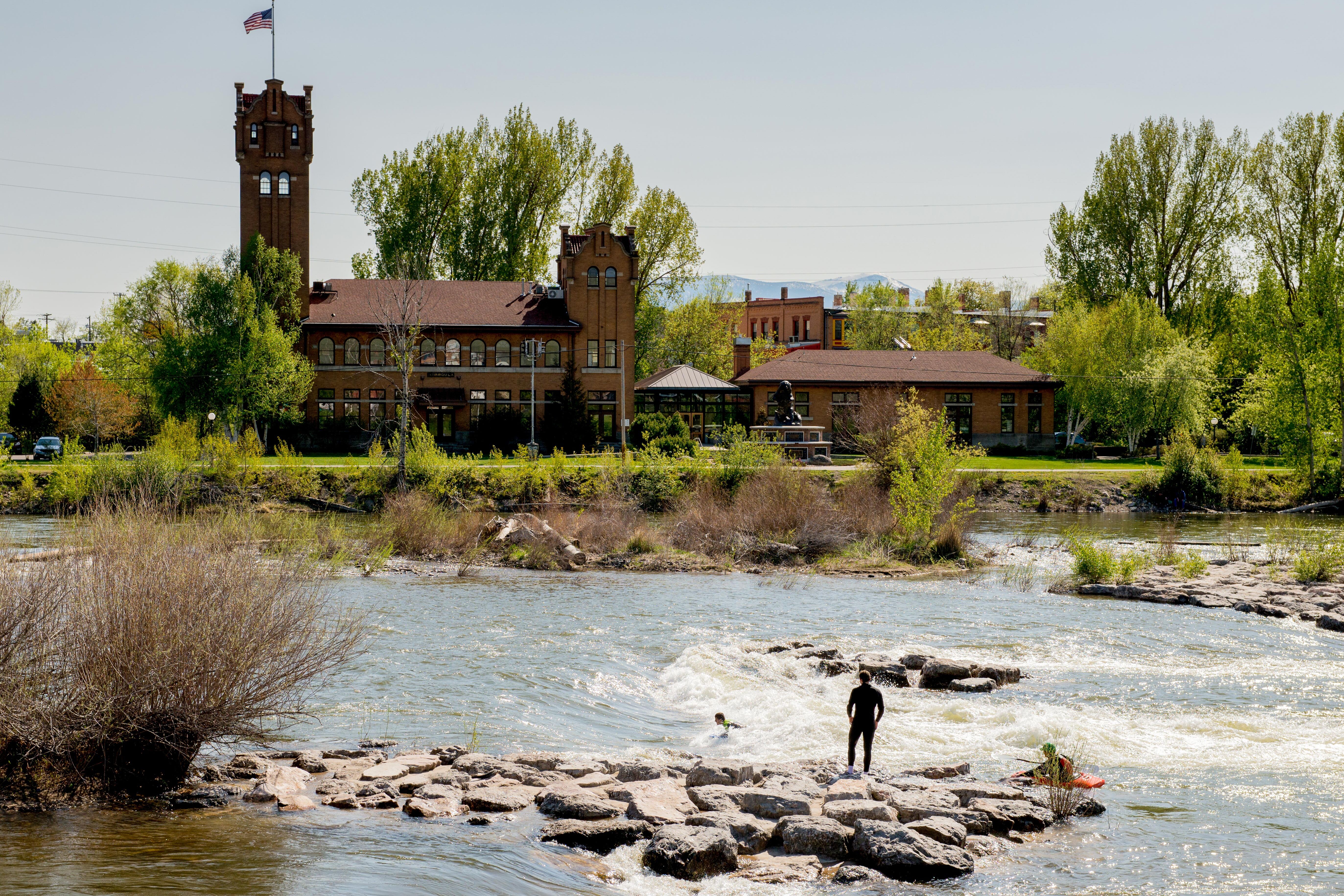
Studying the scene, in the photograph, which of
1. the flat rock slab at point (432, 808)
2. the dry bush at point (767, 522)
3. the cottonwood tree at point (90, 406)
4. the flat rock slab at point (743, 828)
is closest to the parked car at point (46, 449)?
the cottonwood tree at point (90, 406)

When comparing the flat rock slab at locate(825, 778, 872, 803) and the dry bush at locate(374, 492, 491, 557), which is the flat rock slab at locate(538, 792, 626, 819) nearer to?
the flat rock slab at locate(825, 778, 872, 803)

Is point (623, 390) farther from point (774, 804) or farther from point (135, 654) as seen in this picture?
point (135, 654)

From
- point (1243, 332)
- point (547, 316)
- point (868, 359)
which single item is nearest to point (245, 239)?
point (547, 316)

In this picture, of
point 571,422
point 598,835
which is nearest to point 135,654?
point 598,835

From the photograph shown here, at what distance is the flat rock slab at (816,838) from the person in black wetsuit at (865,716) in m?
2.33

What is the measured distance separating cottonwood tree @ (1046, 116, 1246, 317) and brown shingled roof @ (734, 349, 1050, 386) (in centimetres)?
875

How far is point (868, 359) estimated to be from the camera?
76000mm

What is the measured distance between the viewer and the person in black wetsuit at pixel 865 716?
1340cm

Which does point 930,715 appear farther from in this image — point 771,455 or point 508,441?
point 508,441

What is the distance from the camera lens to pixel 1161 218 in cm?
7388

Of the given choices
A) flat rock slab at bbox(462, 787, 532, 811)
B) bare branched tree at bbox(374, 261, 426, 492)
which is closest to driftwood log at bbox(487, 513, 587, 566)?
bare branched tree at bbox(374, 261, 426, 492)

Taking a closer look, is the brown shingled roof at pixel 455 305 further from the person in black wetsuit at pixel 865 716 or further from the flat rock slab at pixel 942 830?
the flat rock slab at pixel 942 830

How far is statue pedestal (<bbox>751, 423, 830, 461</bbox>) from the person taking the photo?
55.2 meters

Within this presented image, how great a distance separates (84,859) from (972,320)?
4330 inches
